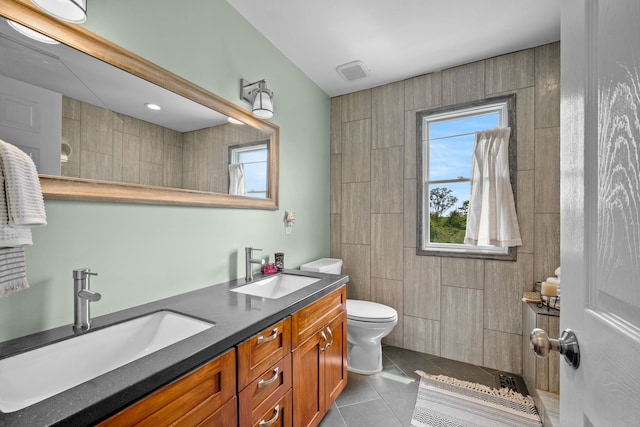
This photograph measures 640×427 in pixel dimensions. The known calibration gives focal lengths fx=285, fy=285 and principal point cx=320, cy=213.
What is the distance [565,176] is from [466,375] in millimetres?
2165

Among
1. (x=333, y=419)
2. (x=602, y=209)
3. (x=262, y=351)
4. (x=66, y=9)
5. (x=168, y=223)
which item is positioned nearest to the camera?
(x=602, y=209)

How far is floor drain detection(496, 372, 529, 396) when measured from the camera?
80.0 inches

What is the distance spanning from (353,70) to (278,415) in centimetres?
252

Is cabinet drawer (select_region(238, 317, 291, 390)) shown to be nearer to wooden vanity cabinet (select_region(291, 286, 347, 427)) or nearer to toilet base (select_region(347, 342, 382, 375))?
wooden vanity cabinet (select_region(291, 286, 347, 427))

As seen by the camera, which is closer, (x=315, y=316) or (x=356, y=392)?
(x=315, y=316)

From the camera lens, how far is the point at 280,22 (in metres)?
1.95

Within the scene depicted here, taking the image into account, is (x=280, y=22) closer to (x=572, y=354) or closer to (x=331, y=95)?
(x=331, y=95)

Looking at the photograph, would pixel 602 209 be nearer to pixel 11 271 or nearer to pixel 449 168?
pixel 11 271

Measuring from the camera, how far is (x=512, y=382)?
6.94ft

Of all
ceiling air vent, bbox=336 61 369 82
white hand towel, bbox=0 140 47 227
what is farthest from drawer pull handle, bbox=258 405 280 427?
ceiling air vent, bbox=336 61 369 82

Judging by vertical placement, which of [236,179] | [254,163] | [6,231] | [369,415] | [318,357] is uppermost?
[254,163]

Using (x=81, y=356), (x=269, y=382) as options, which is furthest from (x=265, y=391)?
(x=81, y=356)

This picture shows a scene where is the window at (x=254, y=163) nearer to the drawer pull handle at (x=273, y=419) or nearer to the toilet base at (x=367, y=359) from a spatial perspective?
the drawer pull handle at (x=273, y=419)

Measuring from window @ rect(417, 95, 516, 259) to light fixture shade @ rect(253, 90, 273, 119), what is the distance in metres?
1.45
